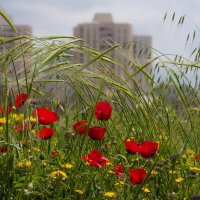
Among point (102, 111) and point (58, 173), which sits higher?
point (102, 111)

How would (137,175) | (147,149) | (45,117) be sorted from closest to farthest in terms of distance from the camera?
(137,175), (147,149), (45,117)

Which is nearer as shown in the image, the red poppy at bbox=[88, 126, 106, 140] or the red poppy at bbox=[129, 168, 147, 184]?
the red poppy at bbox=[129, 168, 147, 184]

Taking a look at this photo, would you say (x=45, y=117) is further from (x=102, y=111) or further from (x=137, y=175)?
(x=137, y=175)

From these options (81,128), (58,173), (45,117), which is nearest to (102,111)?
(81,128)

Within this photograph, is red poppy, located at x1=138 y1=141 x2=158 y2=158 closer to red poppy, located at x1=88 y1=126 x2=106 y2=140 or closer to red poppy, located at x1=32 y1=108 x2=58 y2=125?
red poppy, located at x1=88 y1=126 x2=106 y2=140

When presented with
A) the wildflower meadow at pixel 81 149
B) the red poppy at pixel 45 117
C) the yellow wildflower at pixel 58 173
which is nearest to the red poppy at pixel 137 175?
the wildflower meadow at pixel 81 149

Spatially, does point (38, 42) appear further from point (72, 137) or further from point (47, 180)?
point (47, 180)

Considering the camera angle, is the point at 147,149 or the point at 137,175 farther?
the point at 147,149

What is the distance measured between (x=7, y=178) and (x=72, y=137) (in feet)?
1.54

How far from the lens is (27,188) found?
1623 millimetres

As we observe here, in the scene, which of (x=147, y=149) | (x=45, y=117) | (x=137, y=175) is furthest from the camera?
(x=45, y=117)

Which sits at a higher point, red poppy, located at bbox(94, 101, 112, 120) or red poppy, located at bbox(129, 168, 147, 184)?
red poppy, located at bbox(94, 101, 112, 120)

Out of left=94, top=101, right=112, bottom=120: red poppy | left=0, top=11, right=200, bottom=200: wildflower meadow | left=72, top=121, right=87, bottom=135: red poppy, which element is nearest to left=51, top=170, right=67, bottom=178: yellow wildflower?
left=0, top=11, right=200, bottom=200: wildflower meadow

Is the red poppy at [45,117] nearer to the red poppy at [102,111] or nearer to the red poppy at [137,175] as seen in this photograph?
the red poppy at [102,111]
